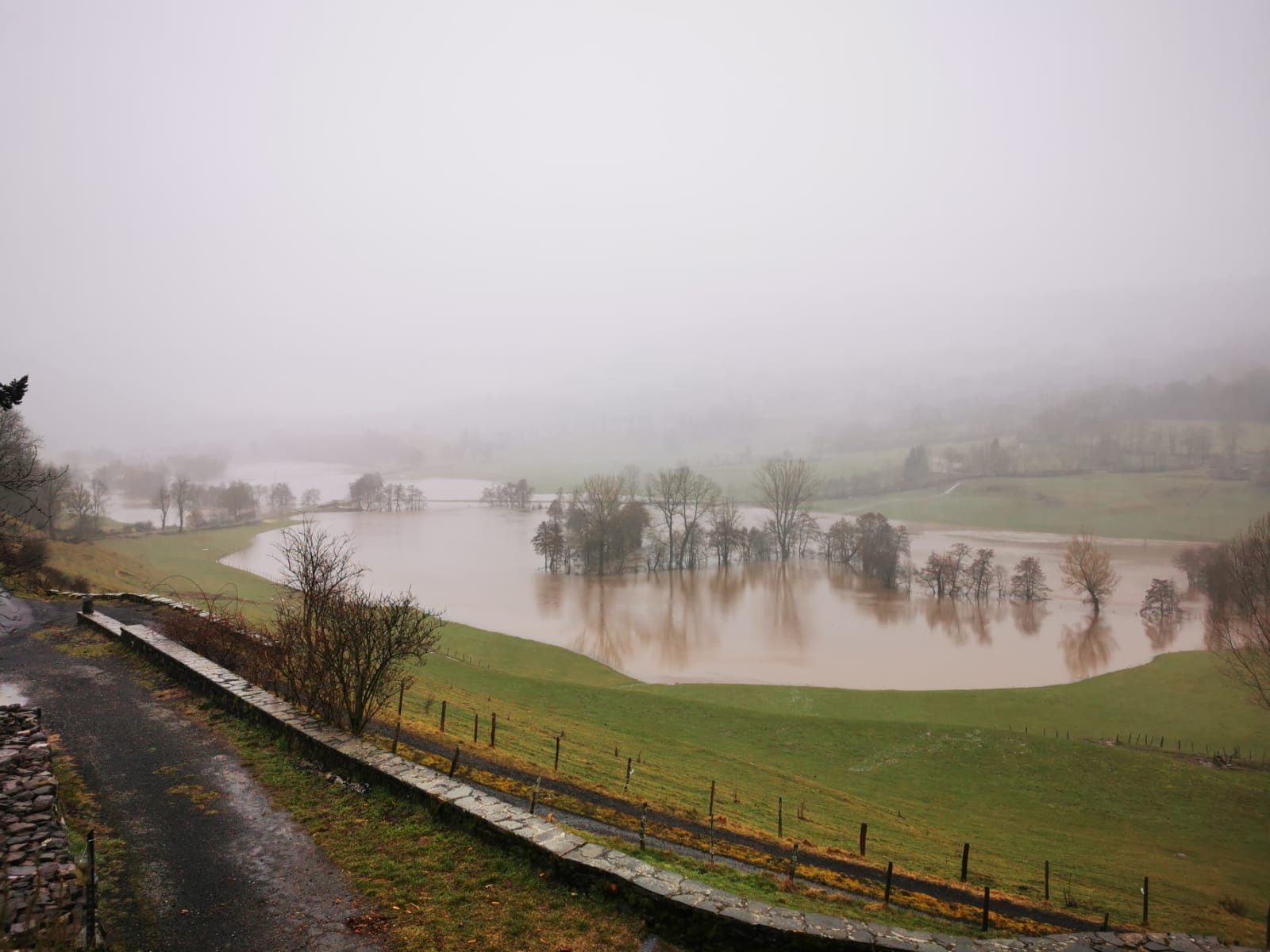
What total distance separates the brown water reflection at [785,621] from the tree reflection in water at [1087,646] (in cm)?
17

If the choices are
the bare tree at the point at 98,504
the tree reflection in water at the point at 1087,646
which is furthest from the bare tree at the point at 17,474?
the tree reflection in water at the point at 1087,646

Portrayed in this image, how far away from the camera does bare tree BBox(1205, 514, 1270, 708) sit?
30.5m

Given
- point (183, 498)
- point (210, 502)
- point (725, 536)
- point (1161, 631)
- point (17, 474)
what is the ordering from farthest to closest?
1. point (210, 502)
2. point (183, 498)
3. point (725, 536)
4. point (1161, 631)
5. point (17, 474)

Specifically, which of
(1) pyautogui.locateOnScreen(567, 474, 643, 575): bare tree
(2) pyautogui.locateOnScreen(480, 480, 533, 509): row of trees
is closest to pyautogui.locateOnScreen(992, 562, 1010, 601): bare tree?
(1) pyautogui.locateOnScreen(567, 474, 643, 575): bare tree

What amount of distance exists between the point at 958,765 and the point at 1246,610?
28.1m

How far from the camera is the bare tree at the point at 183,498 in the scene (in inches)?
3469

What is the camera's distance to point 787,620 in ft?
175

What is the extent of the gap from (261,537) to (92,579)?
57832mm

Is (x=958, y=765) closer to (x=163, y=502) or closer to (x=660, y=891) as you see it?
(x=660, y=891)

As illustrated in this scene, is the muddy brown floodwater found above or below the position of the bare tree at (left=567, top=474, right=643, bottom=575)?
below

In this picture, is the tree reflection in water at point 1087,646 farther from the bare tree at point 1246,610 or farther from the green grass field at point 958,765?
the bare tree at point 1246,610

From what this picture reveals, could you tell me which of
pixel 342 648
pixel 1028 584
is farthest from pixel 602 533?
pixel 342 648

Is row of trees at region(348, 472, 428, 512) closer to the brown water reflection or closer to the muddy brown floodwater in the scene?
the muddy brown floodwater

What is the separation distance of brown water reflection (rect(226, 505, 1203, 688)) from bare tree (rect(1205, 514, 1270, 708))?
2.80 metres
